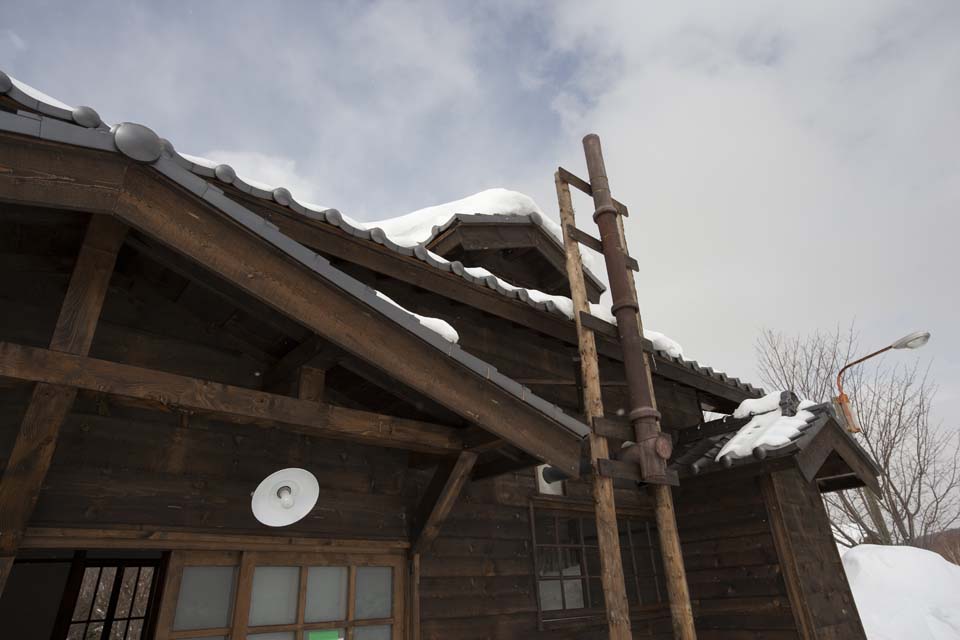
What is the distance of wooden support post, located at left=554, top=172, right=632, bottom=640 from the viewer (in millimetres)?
4598

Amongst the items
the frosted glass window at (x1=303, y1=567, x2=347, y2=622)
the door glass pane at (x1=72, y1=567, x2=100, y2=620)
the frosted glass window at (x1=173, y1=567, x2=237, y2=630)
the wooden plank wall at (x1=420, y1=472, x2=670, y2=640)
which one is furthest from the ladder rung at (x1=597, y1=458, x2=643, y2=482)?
the door glass pane at (x1=72, y1=567, x2=100, y2=620)

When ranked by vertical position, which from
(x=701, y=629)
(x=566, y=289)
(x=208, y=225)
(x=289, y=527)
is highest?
(x=566, y=289)

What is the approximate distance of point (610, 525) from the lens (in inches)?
190

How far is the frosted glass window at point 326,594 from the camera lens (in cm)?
405

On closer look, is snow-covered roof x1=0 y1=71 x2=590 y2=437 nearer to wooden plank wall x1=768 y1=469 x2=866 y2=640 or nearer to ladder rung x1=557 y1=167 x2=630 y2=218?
ladder rung x1=557 y1=167 x2=630 y2=218

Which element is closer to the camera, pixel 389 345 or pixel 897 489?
pixel 389 345

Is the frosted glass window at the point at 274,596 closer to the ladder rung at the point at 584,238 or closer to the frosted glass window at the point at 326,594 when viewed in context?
the frosted glass window at the point at 326,594

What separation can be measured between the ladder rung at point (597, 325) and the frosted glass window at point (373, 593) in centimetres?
294

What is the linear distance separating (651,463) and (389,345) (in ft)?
9.44

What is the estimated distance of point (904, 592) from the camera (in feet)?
44.7

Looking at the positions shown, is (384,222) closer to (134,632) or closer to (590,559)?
(590,559)

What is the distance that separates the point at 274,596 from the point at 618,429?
3099 mm

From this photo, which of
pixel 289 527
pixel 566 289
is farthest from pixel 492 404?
pixel 566 289

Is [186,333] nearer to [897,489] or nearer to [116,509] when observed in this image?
[116,509]
